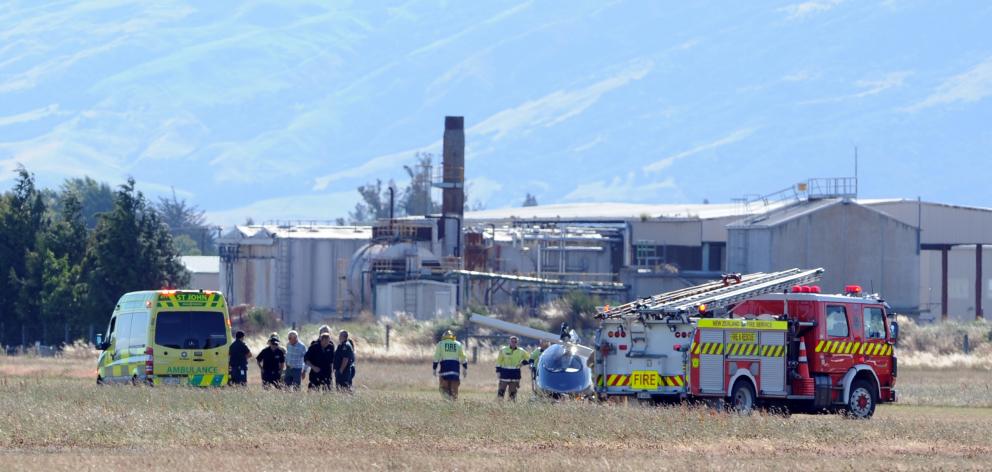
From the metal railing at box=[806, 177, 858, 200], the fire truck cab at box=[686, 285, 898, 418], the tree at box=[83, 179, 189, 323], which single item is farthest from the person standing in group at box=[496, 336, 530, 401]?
the metal railing at box=[806, 177, 858, 200]

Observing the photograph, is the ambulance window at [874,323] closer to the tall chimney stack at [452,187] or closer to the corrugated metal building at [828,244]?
the corrugated metal building at [828,244]

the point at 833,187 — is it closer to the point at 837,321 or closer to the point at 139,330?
the point at 837,321

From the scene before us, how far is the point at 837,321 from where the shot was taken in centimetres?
2861

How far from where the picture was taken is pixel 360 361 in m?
50.4

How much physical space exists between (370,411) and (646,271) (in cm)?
5023

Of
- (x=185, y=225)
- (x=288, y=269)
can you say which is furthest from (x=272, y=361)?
(x=185, y=225)

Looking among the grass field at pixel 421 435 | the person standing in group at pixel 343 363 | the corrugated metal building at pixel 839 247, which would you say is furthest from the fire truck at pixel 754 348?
the corrugated metal building at pixel 839 247

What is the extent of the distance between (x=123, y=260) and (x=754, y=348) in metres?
39.1

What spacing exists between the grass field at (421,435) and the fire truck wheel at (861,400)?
7.49ft

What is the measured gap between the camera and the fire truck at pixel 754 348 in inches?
1071

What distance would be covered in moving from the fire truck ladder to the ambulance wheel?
1.35 metres

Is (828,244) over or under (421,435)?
over

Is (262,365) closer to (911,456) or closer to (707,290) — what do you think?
(707,290)

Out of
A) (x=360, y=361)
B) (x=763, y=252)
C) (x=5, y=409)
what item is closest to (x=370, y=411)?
(x=5, y=409)
